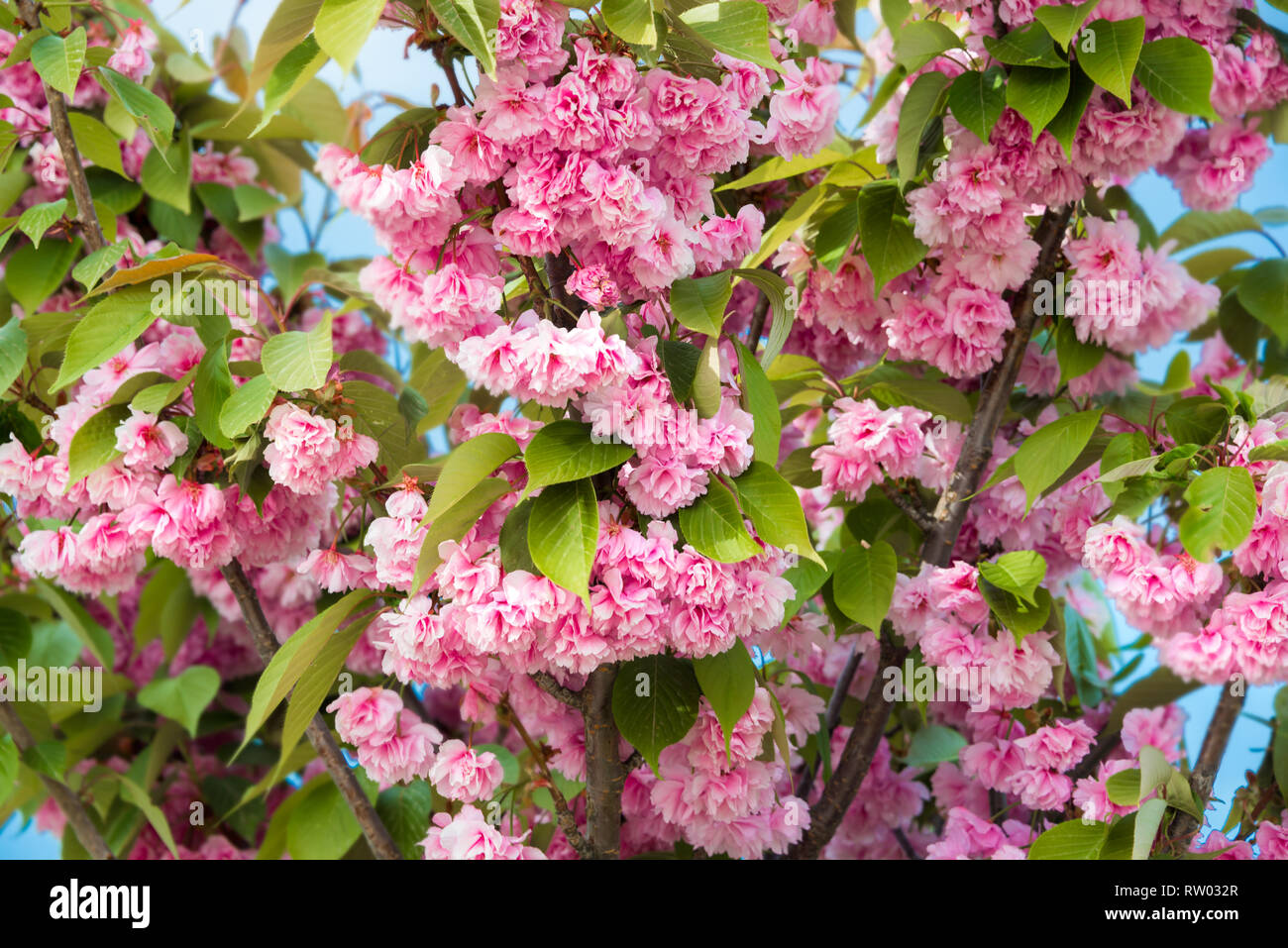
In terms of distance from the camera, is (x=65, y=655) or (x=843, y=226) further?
(x=65, y=655)

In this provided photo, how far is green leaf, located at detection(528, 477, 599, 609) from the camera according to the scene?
3.24 ft

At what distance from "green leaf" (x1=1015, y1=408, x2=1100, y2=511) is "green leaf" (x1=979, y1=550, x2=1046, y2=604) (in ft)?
0.20

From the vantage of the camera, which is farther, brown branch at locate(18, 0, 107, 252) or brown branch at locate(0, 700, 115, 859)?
brown branch at locate(0, 700, 115, 859)

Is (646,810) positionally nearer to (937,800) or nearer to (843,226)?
(937,800)

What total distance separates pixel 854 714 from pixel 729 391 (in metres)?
0.74

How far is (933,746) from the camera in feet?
5.42

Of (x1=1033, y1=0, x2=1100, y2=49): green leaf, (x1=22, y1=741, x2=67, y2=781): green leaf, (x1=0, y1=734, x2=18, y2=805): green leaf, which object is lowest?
(x1=22, y1=741, x2=67, y2=781): green leaf

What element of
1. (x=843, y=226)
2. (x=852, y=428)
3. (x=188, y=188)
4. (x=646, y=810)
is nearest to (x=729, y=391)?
(x=852, y=428)

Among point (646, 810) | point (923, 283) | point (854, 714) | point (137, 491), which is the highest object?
point (923, 283)

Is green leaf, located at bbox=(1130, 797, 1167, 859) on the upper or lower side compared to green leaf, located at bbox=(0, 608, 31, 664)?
upper

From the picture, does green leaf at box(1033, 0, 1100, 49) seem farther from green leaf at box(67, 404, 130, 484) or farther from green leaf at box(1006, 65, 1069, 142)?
green leaf at box(67, 404, 130, 484)

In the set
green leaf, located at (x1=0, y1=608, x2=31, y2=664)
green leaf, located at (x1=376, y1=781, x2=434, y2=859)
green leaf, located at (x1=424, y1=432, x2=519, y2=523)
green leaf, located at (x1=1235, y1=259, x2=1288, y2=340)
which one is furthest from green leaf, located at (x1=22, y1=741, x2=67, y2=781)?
green leaf, located at (x1=1235, y1=259, x2=1288, y2=340)

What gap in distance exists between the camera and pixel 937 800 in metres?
1.72

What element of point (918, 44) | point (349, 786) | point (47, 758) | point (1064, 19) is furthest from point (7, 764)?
point (1064, 19)
